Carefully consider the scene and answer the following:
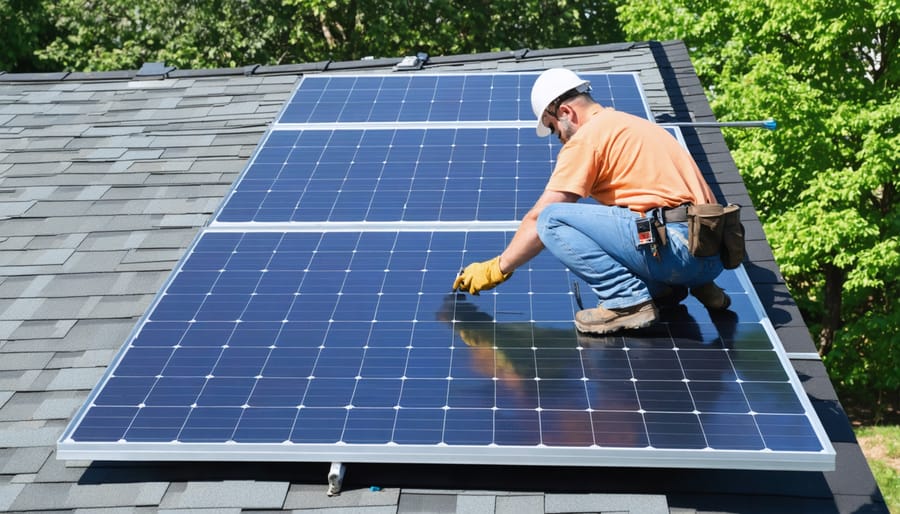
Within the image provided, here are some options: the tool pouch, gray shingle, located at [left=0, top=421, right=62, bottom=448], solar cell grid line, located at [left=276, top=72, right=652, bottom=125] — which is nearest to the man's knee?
the tool pouch

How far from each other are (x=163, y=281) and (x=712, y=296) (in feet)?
12.2

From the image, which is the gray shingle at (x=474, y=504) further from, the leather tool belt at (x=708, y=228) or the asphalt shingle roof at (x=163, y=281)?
the leather tool belt at (x=708, y=228)

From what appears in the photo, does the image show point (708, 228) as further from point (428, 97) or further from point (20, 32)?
point (20, 32)

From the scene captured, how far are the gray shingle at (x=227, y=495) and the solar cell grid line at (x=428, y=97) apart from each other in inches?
189

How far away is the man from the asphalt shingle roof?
3.18 ft

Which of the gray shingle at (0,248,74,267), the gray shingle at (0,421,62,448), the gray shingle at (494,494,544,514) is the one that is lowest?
the gray shingle at (0,248,74,267)

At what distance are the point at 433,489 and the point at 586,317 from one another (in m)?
1.35

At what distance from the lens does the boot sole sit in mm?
5070

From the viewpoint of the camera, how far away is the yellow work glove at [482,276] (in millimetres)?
5375

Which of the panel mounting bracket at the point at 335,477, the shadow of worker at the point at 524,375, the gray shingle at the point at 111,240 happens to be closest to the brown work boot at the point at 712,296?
the shadow of worker at the point at 524,375

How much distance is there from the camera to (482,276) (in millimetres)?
5426

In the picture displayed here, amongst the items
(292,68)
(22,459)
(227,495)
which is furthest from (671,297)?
(292,68)

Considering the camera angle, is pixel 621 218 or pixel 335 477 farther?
pixel 621 218

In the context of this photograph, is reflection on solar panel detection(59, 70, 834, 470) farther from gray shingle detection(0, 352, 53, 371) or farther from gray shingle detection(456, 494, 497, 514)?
gray shingle detection(0, 352, 53, 371)
